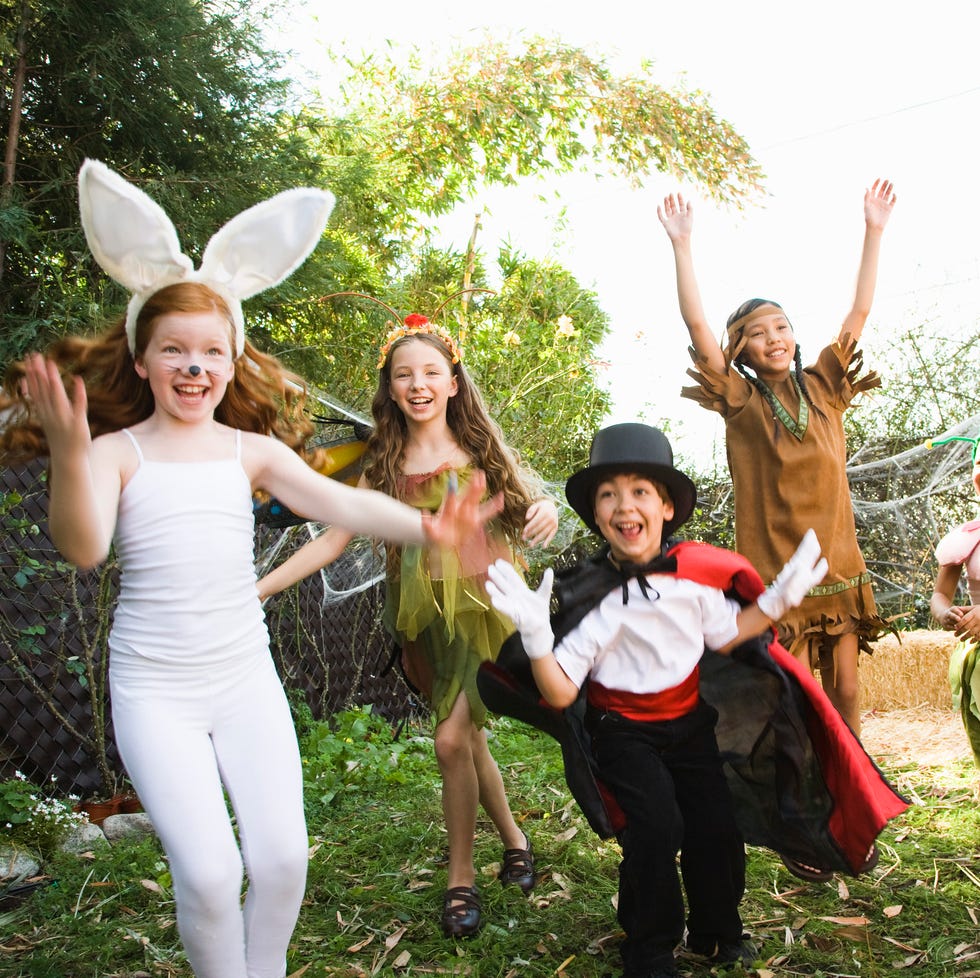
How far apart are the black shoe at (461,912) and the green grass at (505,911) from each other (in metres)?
0.04

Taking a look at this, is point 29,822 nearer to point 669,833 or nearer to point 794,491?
point 669,833

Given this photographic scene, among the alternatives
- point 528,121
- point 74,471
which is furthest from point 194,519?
point 528,121

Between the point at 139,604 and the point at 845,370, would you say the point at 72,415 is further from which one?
the point at 845,370

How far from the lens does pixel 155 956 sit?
9.93ft

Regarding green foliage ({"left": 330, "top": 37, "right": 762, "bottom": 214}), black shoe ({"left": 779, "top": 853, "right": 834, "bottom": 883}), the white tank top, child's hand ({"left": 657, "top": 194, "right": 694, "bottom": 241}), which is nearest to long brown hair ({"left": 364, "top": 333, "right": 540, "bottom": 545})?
child's hand ({"left": 657, "top": 194, "right": 694, "bottom": 241})

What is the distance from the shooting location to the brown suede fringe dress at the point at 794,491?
3.58 meters

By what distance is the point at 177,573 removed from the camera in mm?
2312

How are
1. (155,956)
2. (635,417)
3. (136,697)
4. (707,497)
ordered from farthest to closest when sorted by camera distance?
1. (635,417)
2. (707,497)
3. (155,956)
4. (136,697)

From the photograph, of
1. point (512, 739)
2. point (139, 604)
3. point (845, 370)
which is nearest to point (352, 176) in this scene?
point (512, 739)

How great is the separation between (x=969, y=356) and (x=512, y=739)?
4465 mm

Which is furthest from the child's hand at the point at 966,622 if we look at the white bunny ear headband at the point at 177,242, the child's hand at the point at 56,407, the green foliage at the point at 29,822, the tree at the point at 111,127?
the tree at the point at 111,127

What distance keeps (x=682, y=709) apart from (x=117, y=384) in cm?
167

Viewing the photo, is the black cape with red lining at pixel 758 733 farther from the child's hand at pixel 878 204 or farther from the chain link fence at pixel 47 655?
the child's hand at pixel 878 204

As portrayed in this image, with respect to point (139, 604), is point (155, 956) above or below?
below
